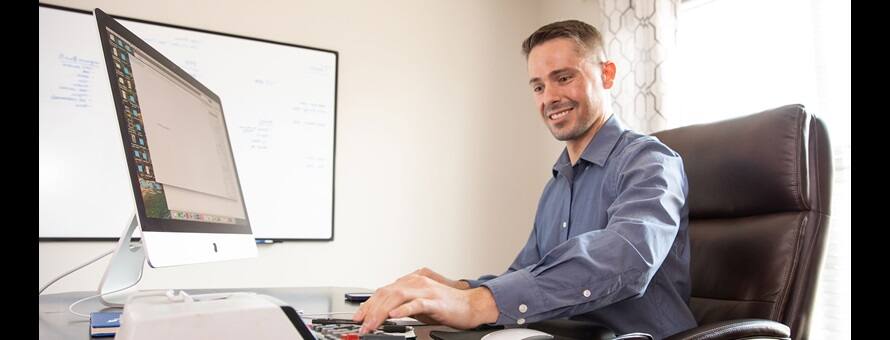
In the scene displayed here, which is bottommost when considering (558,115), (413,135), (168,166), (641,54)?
(168,166)

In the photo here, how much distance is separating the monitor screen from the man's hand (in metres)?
0.33

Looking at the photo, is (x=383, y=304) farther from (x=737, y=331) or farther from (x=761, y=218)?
(x=761, y=218)

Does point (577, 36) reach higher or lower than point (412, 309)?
higher

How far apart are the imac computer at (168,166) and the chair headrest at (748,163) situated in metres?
1.00

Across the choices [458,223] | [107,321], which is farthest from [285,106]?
[107,321]

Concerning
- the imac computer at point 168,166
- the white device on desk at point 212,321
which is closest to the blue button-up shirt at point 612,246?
the white device on desk at point 212,321

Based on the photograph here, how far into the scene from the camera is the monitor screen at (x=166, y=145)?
3.10 feet

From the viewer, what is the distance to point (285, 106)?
10.0 feet

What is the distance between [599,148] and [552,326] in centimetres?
50

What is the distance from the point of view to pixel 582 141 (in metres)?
1.54

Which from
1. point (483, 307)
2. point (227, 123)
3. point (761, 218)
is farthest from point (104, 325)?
point (227, 123)

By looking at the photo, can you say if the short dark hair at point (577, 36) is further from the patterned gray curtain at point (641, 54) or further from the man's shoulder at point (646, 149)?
the patterned gray curtain at point (641, 54)

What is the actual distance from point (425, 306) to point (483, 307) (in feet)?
0.38
